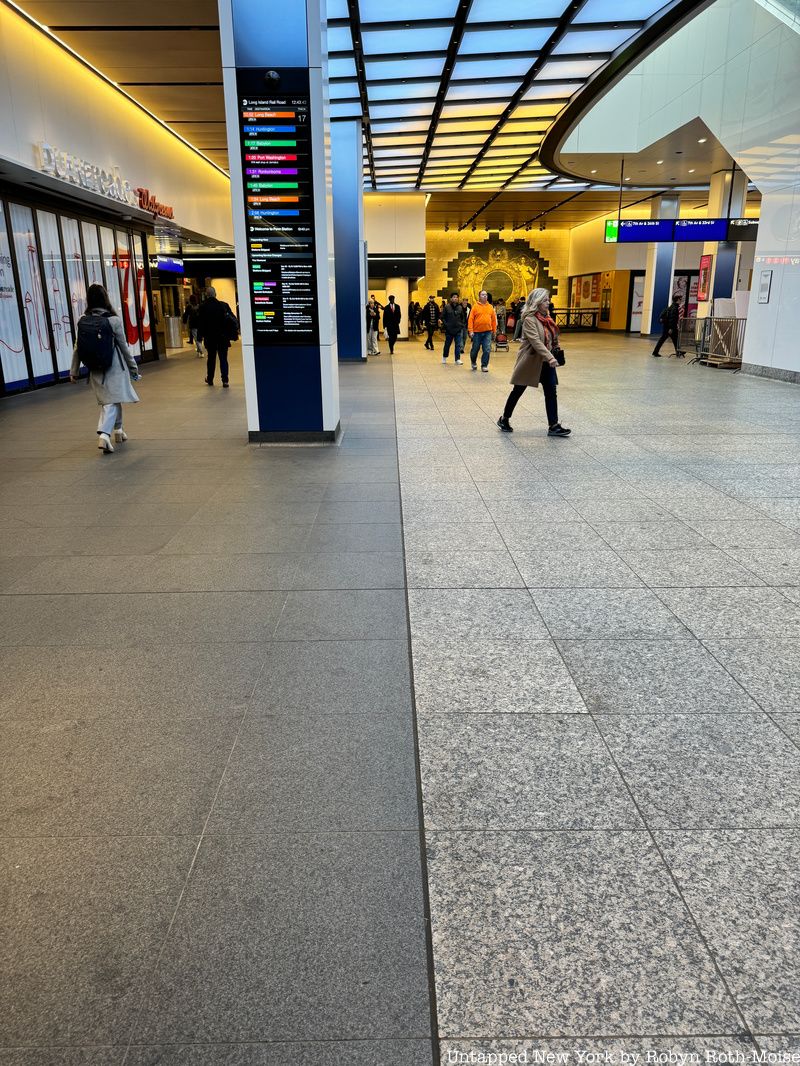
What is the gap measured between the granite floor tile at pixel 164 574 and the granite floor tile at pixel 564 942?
263 centimetres

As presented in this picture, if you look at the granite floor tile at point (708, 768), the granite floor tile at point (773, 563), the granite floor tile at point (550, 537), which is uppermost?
the granite floor tile at point (773, 563)

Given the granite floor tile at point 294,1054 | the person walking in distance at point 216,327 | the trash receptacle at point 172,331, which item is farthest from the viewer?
the trash receptacle at point 172,331

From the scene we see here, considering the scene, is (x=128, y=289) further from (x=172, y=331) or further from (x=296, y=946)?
(x=296, y=946)

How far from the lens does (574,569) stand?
4.89 metres

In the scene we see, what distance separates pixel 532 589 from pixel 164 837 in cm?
268

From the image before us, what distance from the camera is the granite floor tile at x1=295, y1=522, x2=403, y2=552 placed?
5.38 metres

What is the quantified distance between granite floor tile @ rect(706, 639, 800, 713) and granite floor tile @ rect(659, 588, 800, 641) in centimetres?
9

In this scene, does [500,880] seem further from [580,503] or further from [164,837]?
[580,503]

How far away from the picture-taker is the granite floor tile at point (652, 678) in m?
3.23

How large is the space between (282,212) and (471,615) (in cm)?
612

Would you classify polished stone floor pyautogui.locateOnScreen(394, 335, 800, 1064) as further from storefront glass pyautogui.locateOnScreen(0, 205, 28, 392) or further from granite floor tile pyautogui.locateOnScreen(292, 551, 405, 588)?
storefront glass pyautogui.locateOnScreen(0, 205, 28, 392)

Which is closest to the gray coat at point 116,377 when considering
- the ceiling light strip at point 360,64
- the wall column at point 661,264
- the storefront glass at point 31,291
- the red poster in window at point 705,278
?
the storefront glass at point 31,291

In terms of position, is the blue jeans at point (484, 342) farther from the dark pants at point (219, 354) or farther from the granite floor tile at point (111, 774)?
the granite floor tile at point (111, 774)

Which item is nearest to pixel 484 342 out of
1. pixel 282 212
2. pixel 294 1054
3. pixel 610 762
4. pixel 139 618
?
pixel 282 212
